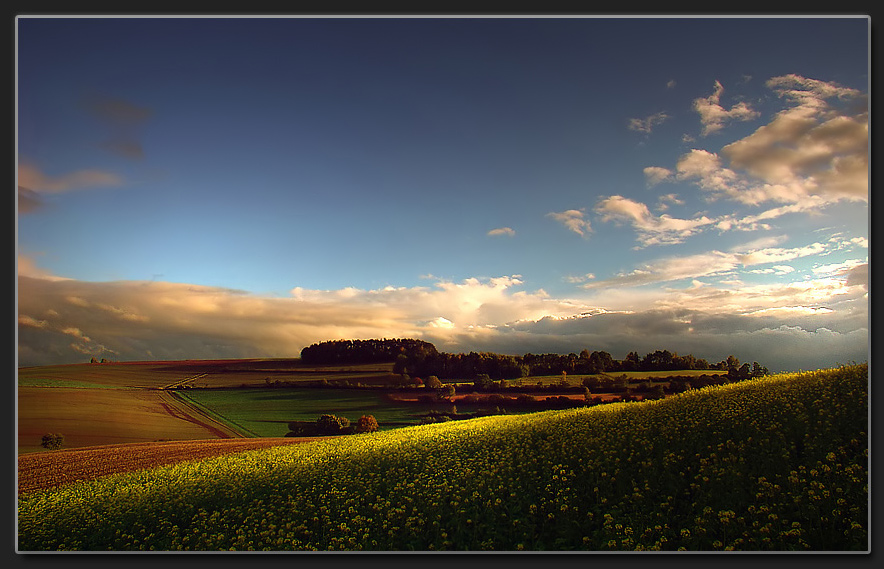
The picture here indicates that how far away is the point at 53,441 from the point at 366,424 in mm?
3745

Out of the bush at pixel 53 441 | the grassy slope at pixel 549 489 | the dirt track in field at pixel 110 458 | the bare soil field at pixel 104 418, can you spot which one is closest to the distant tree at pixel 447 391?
the grassy slope at pixel 549 489

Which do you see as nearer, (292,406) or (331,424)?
(331,424)

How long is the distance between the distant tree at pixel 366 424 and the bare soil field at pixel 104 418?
1574 mm

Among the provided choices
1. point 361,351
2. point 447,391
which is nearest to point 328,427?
point 361,351

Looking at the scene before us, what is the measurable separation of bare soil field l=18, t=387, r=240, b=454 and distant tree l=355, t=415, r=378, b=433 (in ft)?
5.16

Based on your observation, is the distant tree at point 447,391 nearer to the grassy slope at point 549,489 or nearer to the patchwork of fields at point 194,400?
the patchwork of fields at point 194,400

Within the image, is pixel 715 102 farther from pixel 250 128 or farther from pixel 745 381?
pixel 250 128

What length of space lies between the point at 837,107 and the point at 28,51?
9852 mm

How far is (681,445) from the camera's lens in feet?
19.9

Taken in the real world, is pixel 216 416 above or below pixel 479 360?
below

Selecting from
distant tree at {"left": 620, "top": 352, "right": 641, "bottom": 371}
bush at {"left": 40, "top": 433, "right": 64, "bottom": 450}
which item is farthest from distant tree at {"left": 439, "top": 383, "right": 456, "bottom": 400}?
bush at {"left": 40, "top": 433, "right": 64, "bottom": 450}

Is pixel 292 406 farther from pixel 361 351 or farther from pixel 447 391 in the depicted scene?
pixel 447 391

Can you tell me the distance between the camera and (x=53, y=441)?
6.67m

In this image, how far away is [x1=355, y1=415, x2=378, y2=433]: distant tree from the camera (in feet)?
24.0
